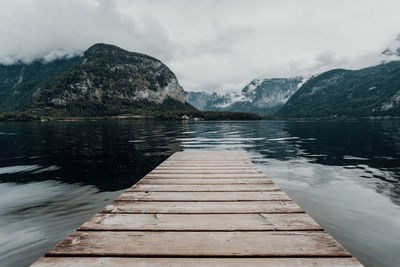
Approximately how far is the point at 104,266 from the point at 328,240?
3.56 meters

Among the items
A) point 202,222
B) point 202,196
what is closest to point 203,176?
point 202,196

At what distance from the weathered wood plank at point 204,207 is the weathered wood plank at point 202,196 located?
286 millimetres

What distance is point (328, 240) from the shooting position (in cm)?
355

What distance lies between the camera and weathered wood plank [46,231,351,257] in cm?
324

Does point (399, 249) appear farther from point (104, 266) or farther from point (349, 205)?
point (104, 266)

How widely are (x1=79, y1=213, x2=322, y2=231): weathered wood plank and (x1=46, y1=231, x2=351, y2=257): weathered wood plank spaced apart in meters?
0.18

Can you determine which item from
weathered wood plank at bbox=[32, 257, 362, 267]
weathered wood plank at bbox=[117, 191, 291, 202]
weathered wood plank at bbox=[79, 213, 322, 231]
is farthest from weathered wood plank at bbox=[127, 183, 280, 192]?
weathered wood plank at bbox=[32, 257, 362, 267]

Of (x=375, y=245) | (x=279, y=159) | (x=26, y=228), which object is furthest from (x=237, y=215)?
(x=279, y=159)

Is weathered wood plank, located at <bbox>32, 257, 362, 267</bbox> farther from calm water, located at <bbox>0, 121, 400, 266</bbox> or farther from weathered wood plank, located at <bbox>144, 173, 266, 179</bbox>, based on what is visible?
weathered wood plank, located at <bbox>144, 173, 266, 179</bbox>

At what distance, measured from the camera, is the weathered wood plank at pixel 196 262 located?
298 cm

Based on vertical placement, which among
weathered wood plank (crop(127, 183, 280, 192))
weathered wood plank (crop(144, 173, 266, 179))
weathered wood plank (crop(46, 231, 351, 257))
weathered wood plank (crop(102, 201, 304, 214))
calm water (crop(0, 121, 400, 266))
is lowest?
calm water (crop(0, 121, 400, 266))

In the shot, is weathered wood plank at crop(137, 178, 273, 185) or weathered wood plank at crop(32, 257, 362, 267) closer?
weathered wood plank at crop(32, 257, 362, 267)

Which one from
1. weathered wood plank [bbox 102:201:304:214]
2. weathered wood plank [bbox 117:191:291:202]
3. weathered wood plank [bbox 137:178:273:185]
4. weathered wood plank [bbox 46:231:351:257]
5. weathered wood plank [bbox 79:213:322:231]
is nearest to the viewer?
weathered wood plank [bbox 46:231:351:257]

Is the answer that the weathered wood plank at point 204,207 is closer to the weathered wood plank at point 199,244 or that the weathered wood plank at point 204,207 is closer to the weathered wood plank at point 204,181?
the weathered wood plank at point 199,244
